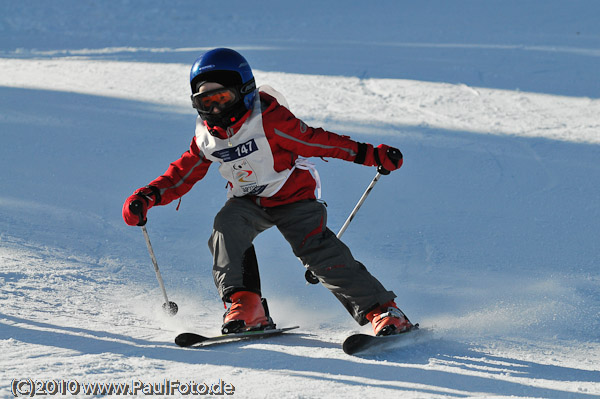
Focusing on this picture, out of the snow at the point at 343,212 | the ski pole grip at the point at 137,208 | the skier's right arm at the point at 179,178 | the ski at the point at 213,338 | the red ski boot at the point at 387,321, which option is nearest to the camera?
the snow at the point at 343,212

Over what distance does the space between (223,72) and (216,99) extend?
0.14 meters

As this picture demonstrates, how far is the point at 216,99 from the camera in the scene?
336cm

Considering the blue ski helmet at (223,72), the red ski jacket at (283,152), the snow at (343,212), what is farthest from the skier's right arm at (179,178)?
the snow at (343,212)

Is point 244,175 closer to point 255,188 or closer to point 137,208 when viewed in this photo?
point 255,188

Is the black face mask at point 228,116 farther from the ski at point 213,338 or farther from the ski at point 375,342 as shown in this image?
the ski at point 375,342

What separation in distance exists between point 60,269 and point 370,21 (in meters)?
8.93

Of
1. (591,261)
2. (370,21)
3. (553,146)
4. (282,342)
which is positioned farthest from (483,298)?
(370,21)

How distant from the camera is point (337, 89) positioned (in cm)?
807

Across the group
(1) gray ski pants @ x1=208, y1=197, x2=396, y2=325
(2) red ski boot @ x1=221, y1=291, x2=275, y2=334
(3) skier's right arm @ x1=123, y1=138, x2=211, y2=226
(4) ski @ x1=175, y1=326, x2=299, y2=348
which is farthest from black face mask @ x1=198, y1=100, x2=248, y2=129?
(4) ski @ x1=175, y1=326, x2=299, y2=348

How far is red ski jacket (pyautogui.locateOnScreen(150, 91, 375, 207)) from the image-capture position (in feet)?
11.3

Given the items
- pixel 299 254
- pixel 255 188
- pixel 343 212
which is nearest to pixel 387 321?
pixel 299 254

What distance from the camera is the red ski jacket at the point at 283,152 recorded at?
344 centimetres

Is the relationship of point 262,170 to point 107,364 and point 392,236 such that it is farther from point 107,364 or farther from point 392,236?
point 392,236

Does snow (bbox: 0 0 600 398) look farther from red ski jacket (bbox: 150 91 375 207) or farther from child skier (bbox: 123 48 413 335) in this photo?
red ski jacket (bbox: 150 91 375 207)
